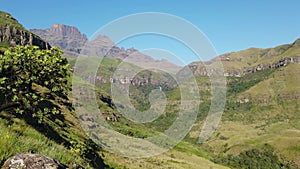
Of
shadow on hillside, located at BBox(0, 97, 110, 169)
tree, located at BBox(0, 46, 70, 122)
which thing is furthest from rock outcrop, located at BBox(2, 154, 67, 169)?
shadow on hillside, located at BBox(0, 97, 110, 169)

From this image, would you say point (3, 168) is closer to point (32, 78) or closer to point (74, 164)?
point (74, 164)

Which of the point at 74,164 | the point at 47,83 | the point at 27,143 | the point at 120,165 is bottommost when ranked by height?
the point at 120,165

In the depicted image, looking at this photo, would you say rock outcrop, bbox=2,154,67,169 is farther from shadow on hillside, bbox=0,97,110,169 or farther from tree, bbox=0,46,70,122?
shadow on hillside, bbox=0,97,110,169

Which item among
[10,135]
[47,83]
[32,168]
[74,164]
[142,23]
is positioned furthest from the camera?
[142,23]

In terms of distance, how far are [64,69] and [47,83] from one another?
1.67 metres

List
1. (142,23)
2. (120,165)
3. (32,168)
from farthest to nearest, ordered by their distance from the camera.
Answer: (120,165), (142,23), (32,168)

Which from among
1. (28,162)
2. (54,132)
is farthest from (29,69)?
(54,132)

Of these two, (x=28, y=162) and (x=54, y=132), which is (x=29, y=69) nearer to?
(x=28, y=162)

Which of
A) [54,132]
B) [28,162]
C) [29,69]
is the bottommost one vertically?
[54,132]

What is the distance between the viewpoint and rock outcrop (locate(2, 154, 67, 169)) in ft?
30.8

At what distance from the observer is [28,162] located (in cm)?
949

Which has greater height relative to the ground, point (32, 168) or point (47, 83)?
point (47, 83)

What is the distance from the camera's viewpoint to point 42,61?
69.3 ft

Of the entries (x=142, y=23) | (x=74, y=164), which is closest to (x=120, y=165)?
(x=142, y=23)
